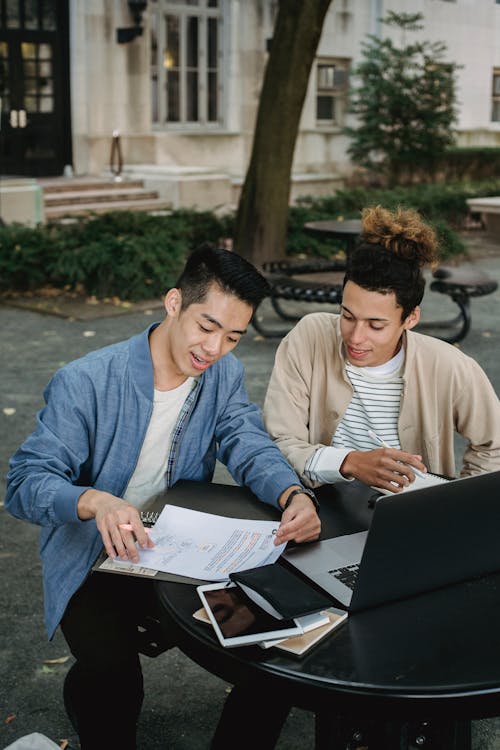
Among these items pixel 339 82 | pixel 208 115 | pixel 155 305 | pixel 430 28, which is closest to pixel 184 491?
pixel 155 305

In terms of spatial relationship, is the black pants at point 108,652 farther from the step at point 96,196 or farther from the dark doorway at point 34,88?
the dark doorway at point 34,88

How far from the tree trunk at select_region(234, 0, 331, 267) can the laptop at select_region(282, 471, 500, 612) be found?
9.49 metres

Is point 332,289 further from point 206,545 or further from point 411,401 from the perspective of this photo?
point 206,545

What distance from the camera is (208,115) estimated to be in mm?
19812

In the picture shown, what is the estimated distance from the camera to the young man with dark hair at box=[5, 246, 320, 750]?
2480 mm

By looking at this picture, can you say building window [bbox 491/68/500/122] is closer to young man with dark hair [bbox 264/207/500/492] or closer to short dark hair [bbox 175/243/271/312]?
young man with dark hair [bbox 264/207/500/492]

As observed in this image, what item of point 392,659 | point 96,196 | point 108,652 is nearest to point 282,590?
point 392,659

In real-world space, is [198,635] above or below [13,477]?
below

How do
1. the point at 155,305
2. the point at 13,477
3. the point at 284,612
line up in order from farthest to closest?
the point at 155,305 < the point at 13,477 < the point at 284,612

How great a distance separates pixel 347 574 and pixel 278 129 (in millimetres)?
9708

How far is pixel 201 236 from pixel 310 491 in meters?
10.5

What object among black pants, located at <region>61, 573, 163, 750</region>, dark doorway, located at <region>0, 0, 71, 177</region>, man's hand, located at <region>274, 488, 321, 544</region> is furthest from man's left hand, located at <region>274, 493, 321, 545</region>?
dark doorway, located at <region>0, 0, 71, 177</region>

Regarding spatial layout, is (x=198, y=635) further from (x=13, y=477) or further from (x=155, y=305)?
(x=155, y=305)

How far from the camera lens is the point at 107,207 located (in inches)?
620
